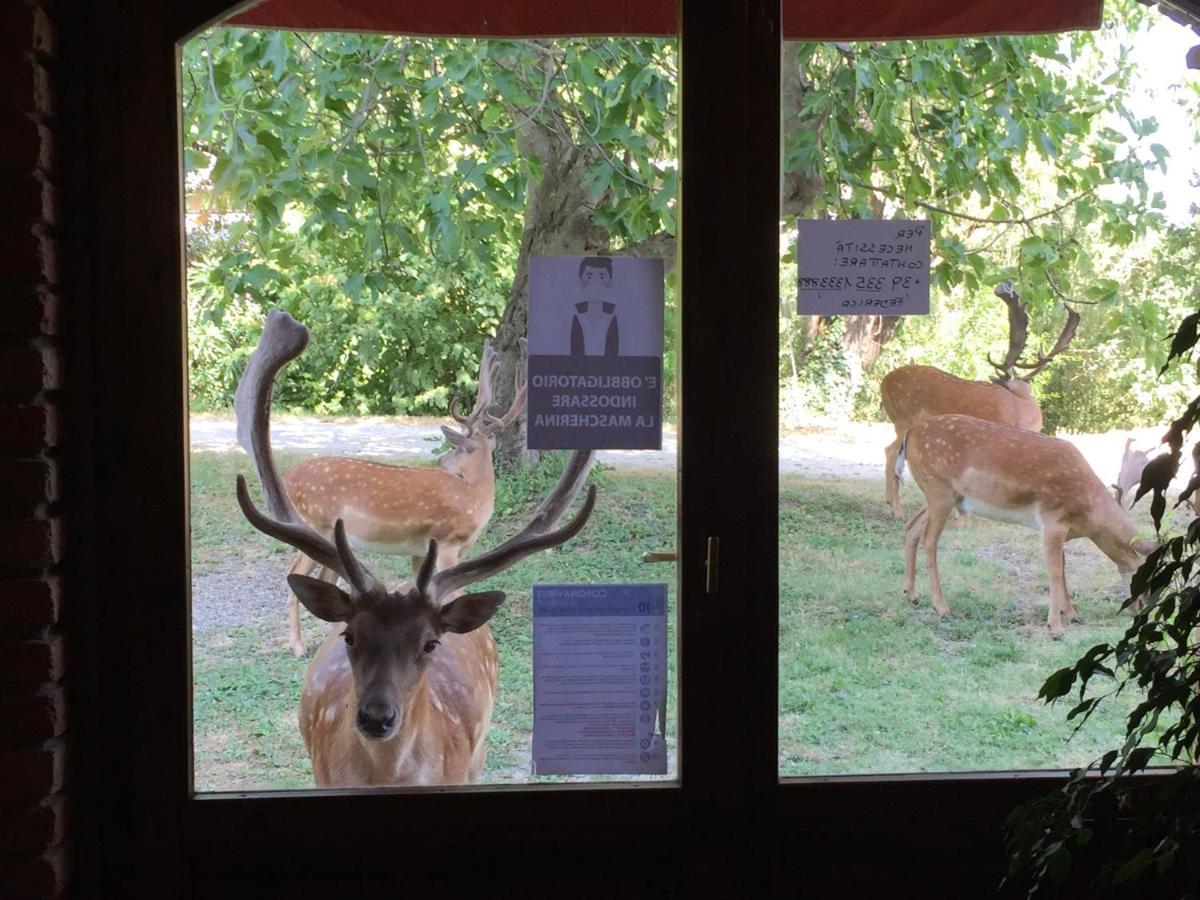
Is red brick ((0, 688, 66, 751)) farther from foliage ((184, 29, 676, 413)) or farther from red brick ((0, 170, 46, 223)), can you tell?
red brick ((0, 170, 46, 223))

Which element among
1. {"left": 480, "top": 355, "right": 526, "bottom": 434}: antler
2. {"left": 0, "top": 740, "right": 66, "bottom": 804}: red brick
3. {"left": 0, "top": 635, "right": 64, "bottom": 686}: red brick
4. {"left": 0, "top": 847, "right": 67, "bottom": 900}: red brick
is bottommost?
{"left": 0, "top": 847, "right": 67, "bottom": 900}: red brick

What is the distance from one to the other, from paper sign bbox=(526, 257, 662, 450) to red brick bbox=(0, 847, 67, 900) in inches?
45.3

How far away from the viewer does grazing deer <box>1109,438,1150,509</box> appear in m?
2.31

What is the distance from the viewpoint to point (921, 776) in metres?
2.22

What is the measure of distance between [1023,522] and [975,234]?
1.89 ft

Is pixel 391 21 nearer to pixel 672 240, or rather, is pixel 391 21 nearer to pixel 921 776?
pixel 672 240

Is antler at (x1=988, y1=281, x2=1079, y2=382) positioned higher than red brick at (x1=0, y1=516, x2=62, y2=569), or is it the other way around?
antler at (x1=988, y1=281, x2=1079, y2=382)

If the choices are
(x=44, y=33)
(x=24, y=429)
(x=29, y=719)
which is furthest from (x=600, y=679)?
(x=44, y=33)

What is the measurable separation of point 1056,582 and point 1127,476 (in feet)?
→ 0.85

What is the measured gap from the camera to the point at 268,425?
215cm

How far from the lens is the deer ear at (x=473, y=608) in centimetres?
220

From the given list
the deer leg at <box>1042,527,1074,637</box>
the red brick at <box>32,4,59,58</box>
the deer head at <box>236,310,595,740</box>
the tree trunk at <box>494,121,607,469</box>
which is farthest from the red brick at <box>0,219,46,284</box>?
the deer leg at <box>1042,527,1074,637</box>

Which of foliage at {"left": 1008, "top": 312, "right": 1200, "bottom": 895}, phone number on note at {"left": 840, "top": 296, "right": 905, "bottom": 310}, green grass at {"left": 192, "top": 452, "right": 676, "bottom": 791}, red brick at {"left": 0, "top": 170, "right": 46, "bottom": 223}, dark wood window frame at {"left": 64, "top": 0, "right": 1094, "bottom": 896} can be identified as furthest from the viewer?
phone number on note at {"left": 840, "top": 296, "right": 905, "bottom": 310}

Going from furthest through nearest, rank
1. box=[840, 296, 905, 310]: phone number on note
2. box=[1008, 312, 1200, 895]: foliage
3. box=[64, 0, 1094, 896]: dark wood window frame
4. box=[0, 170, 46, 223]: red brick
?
box=[840, 296, 905, 310]: phone number on note → box=[64, 0, 1094, 896]: dark wood window frame → box=[0, 170, 46, 223]: red brick → box=[1008, 312, 1200, 895]: foliage
